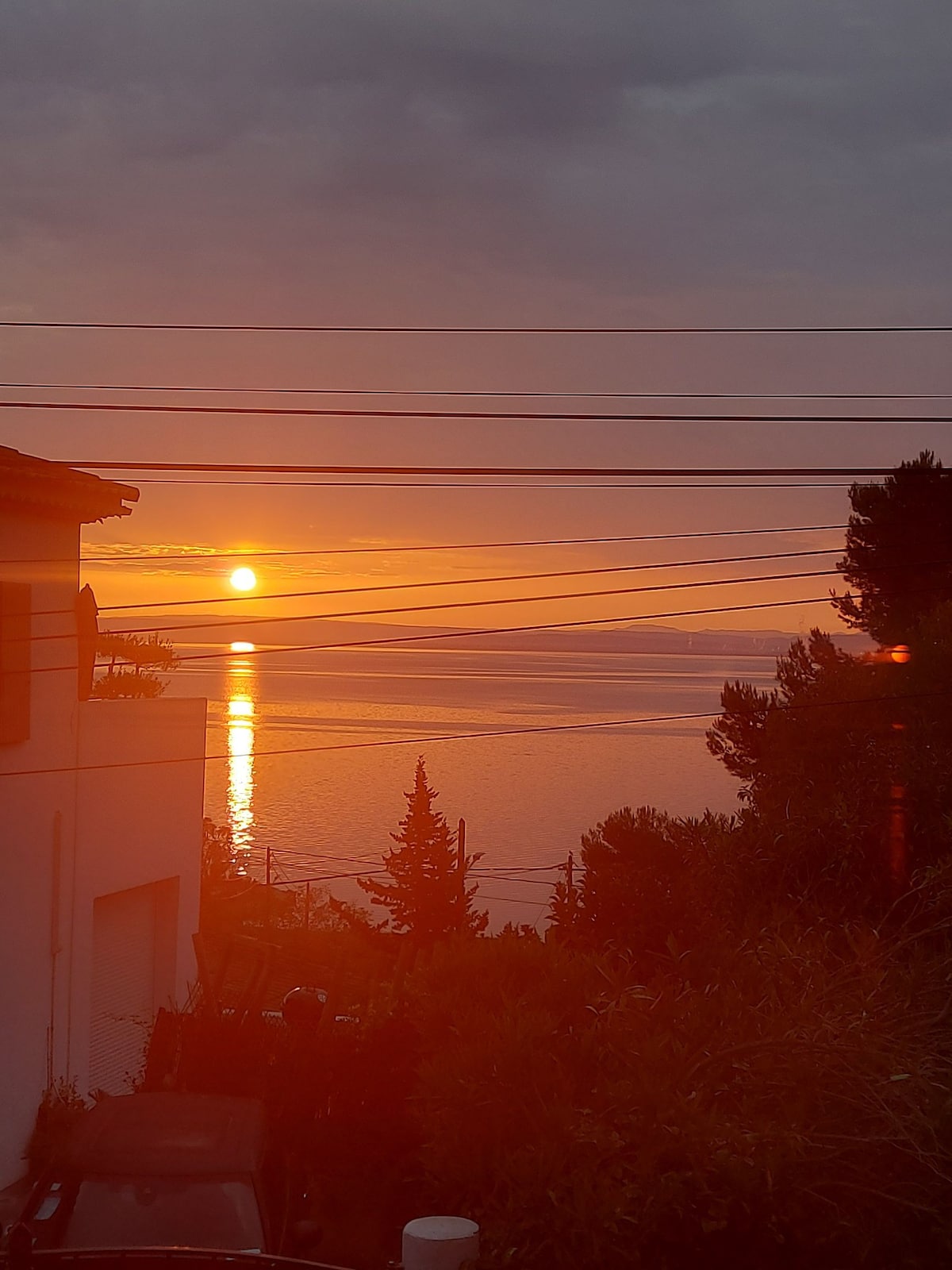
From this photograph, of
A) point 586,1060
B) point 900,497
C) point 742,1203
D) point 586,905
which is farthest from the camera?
point 900,497

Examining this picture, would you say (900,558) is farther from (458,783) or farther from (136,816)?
(458,783)

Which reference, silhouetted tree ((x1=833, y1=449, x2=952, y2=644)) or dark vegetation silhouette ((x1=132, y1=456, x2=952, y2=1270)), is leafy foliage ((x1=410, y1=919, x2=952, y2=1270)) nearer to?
dark vegetation silhouette ((x1=132, y1=456, x2=952, y2=1270))

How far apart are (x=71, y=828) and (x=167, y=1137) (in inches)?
278

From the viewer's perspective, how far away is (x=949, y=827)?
1669 cm

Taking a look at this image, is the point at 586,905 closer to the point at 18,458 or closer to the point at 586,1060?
the point at 586,1060

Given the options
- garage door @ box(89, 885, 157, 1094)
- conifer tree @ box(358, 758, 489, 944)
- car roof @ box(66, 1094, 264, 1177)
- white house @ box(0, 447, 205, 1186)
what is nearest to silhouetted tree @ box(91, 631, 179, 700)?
white house @ box(0, 447, 205, 1186)

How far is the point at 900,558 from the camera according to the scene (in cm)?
2578

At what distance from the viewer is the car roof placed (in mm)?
8180

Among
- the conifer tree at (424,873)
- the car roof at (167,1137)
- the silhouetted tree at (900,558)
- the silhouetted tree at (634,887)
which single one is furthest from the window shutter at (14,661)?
the conifer tree at (424,873)

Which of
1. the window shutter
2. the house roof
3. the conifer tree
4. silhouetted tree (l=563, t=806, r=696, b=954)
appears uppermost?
the house roof

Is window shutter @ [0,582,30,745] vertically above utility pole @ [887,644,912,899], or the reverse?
window shutter @ [0,582,30,745]

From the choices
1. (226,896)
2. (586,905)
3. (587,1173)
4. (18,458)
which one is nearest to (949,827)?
(586,905)

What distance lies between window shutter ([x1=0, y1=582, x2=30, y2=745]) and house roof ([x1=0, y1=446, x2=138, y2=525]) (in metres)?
0.92

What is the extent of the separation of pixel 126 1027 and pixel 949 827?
1071cm
